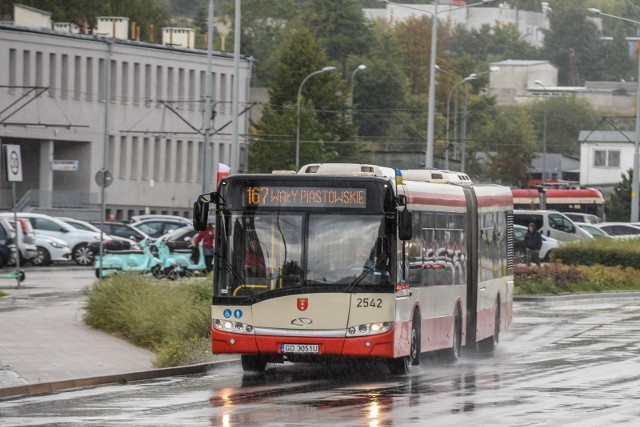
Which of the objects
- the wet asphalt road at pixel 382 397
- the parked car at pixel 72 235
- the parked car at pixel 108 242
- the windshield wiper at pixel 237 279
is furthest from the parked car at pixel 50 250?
the windshield wiper at pixel 237 279

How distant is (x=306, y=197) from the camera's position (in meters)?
21.6

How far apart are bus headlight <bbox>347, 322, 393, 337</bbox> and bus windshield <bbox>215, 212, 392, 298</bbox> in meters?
0.50

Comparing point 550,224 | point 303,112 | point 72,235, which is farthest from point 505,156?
point 72,235

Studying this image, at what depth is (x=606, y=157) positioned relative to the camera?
415ft

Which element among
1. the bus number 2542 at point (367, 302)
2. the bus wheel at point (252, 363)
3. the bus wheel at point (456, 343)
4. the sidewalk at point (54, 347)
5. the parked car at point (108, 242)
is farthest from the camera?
the parked car at point (108, 242)

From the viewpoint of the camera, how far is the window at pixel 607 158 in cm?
12644

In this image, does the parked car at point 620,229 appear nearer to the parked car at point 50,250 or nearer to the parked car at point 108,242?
the parked car at point 108,242

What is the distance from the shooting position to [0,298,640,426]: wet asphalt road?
16.6 m

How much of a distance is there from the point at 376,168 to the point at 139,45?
238ft

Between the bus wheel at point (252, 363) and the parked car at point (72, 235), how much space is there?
1310 inches

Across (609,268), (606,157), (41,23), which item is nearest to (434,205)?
(609,268)

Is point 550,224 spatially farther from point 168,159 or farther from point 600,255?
point 168,159

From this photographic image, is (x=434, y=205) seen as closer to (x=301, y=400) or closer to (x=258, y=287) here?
(x=258, y=287)

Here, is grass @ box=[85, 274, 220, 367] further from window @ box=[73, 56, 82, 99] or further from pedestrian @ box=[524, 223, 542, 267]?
window @ box=[73, 56, 82, 99]
